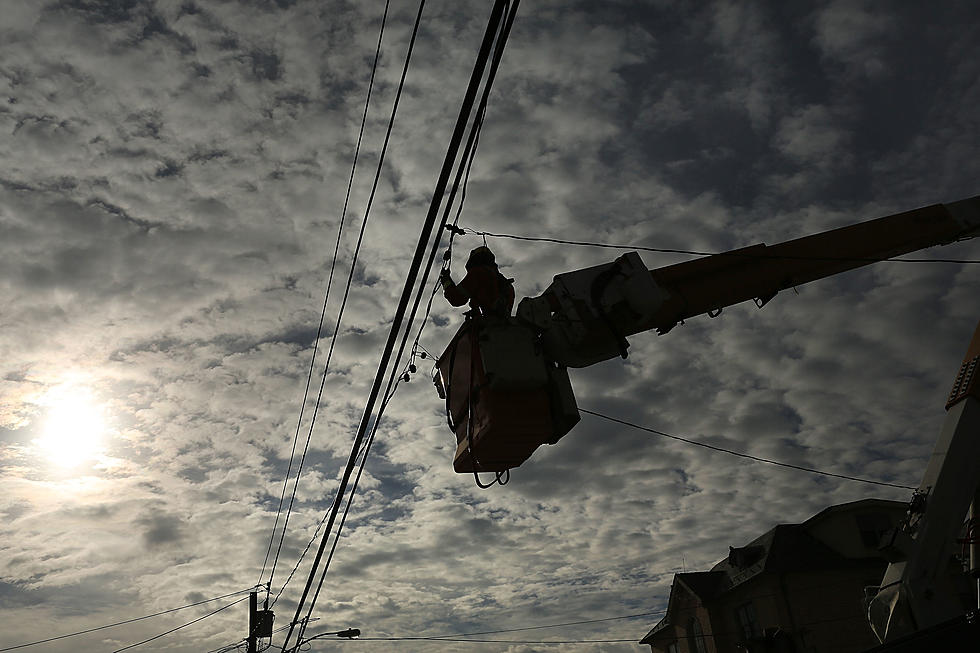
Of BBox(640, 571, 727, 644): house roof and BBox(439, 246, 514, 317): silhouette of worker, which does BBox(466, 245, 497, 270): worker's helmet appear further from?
BBox(640, 571, 727, 644): house roof

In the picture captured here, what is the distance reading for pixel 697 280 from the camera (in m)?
8.07

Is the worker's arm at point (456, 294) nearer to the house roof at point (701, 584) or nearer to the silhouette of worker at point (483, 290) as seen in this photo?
the silhouette of worker at point (483, 290)

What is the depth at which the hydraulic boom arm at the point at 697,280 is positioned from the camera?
657cm

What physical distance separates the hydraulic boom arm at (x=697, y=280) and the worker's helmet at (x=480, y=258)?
1.69ft

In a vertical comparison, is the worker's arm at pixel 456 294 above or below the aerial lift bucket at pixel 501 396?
above

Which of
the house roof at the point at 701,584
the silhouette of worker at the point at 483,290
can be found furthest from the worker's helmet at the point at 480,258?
the house roof at the point at 701,584

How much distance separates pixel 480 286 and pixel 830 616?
26.1 m

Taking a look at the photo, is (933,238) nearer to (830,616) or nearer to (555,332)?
(555,332)

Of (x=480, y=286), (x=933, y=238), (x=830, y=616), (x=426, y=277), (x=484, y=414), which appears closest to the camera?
(x=484, y=414)

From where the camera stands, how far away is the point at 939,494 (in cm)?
712

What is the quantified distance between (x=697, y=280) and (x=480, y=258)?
3.00 meters

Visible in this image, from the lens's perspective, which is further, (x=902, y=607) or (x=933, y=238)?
(x=933, y=238)

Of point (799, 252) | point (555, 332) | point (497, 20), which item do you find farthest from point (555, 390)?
point (799, 252)

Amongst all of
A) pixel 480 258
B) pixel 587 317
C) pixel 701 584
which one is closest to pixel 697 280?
pixel 587 317
